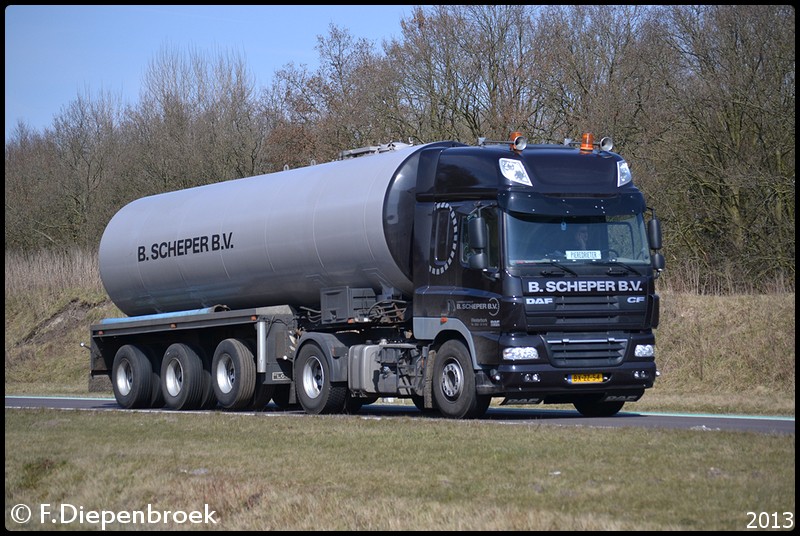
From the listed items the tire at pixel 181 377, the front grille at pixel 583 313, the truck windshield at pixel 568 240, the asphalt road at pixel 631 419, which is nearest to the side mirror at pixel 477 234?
the truck windshield at pixel 568 240

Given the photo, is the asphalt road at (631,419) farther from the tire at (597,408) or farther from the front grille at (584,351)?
the front grille at (584,351)

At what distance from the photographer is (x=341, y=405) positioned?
20438 mm

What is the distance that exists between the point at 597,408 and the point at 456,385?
104 inches

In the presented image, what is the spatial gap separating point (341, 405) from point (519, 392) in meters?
4.21

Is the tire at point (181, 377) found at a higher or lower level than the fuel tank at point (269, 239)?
lower

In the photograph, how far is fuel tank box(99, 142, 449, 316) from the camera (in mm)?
19188

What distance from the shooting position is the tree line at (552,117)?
31.7 metres

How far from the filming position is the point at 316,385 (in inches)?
824

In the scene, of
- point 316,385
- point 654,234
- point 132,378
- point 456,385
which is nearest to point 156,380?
point 132,378

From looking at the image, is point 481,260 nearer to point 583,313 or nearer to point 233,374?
point 583,313

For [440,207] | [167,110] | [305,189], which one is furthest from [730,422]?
[167,110]

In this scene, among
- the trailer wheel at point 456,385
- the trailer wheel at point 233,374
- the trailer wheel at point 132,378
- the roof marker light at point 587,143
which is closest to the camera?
the trailer wheel at point 456,385

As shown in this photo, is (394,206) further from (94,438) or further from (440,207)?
(94,438)

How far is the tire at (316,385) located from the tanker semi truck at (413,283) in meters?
0.03
